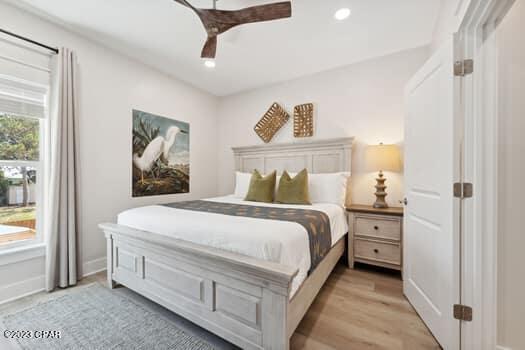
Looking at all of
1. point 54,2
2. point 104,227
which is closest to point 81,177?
point 104,227

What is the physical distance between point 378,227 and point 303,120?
190 cm

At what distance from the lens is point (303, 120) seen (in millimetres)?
3385

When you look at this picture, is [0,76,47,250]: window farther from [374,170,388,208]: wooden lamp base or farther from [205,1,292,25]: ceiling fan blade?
[374,170,388,208]: wooden lamp base

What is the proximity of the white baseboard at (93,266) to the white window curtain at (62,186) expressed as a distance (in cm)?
20

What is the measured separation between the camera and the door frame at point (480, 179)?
3.95 ft

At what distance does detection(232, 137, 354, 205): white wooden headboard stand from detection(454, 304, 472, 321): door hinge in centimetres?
179

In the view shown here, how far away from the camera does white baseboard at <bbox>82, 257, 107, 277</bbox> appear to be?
7.75 ft

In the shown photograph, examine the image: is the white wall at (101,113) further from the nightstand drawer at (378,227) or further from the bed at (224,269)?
the nightstand drawer at (378,227)

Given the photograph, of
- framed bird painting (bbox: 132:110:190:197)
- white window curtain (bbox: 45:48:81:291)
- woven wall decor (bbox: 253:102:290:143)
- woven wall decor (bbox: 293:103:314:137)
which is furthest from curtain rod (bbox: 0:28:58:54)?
woven wall decor (bbox: 293:103:314:137)

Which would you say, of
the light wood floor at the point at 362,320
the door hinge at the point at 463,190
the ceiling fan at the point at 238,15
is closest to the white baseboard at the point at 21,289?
the light wood floor at the point at 362,320

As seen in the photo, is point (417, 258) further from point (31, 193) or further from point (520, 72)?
point (31, 193)

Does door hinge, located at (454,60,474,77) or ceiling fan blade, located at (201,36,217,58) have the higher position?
ceiling fan blade, located at (201,36,217,58)

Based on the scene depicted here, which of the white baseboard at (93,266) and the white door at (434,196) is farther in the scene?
the white baseboard at (93,266)

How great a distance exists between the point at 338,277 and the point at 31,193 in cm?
335
